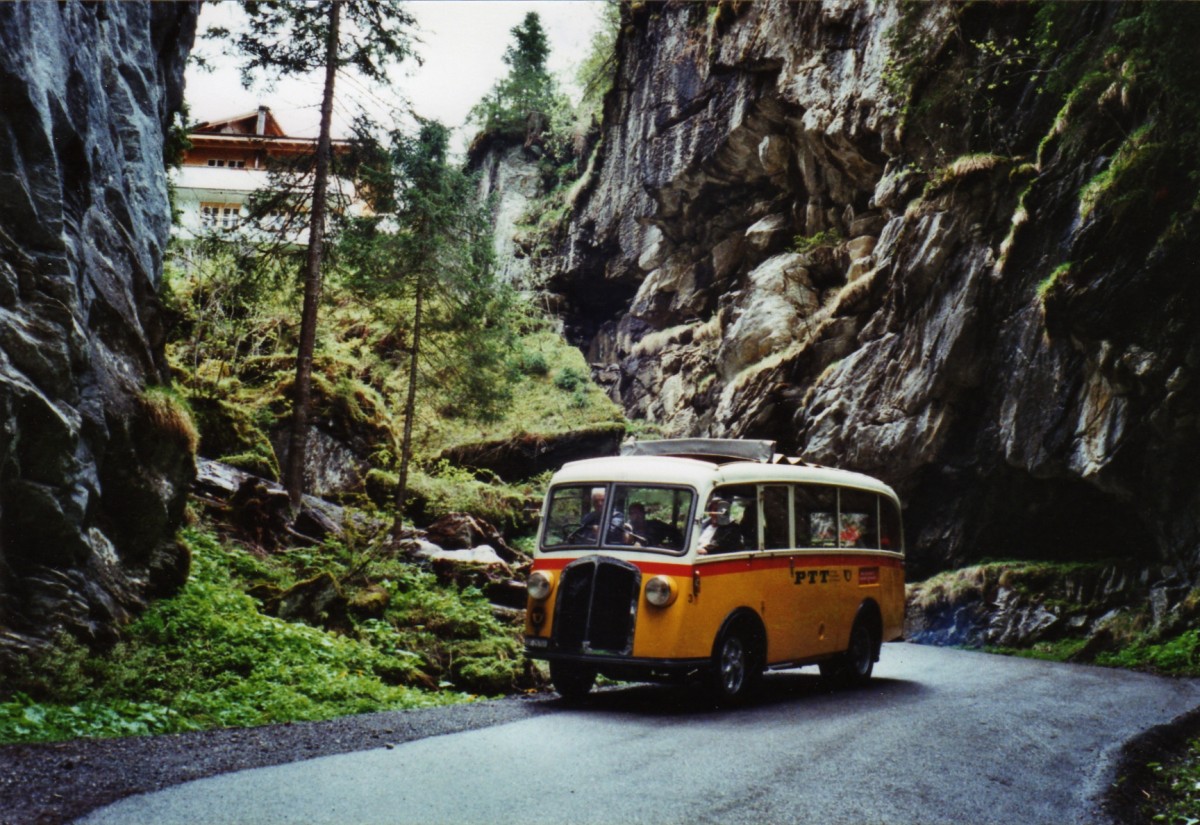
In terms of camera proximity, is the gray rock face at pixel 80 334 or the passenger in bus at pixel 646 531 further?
the passenger in bus at pixel 646 531

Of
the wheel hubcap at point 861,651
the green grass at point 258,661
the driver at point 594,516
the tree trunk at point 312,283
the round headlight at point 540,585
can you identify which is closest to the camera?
the green grass at point 258,661

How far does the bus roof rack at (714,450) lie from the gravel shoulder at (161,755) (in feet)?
13.1

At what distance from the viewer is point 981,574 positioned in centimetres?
1989

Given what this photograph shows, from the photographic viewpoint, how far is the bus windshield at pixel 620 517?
9617mm

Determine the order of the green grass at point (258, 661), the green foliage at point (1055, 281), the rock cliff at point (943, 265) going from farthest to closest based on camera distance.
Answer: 1. the green foliage at point (1055, 281)
2. the rock cliff at point (943, 265)
3. the green grass at point (258, 661)

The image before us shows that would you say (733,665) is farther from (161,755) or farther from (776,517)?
(161,755)

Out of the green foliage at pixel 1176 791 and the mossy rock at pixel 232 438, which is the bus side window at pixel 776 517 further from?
the mossy rock at pixel 232 438

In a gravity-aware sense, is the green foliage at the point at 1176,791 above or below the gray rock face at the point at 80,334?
below

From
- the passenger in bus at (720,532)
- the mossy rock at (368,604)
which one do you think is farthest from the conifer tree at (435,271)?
the passenger in bus at (720,532)

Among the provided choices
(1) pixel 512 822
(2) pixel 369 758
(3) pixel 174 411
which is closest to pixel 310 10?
(3) pixel 174 411

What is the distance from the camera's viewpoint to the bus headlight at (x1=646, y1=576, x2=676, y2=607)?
9031mm

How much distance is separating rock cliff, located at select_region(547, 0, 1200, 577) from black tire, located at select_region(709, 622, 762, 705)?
997 centimetres

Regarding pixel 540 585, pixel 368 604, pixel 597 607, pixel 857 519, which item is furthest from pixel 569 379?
pixel 597 607

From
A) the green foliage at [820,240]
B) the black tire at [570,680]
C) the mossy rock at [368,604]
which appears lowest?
the black tire at [570,680]
